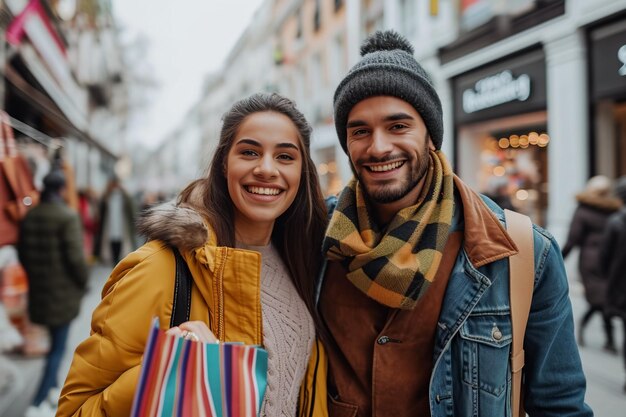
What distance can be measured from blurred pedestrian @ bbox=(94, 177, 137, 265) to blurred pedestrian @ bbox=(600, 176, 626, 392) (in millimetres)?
8138

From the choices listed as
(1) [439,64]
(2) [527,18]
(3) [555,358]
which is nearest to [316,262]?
(3) [555,358]

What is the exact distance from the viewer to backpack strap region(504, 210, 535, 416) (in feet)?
5.03

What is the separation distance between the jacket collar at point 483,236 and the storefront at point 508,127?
23.6 feet

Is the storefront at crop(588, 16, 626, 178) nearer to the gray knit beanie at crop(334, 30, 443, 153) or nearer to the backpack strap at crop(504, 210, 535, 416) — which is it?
the gray knit beanie at crop(334, 30, 443, 153)

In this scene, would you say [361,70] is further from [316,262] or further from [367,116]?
[316,262]

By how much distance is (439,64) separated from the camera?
12188 mm

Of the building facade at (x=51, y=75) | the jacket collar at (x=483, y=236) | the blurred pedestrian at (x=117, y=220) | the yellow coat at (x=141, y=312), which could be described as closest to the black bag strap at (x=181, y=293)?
the yellow coat at (x=141, y=312)

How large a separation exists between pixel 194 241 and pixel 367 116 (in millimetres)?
817

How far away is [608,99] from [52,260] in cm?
844

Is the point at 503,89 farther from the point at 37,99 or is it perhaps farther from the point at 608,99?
the point at 37,99

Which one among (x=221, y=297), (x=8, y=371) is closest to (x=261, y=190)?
(x=221, y=297)

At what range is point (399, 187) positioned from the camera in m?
1.72

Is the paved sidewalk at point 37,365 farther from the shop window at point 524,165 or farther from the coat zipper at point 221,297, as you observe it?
the shop window at point 524,165

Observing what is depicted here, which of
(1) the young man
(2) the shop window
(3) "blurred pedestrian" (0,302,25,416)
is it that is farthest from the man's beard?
(2) the shop window
